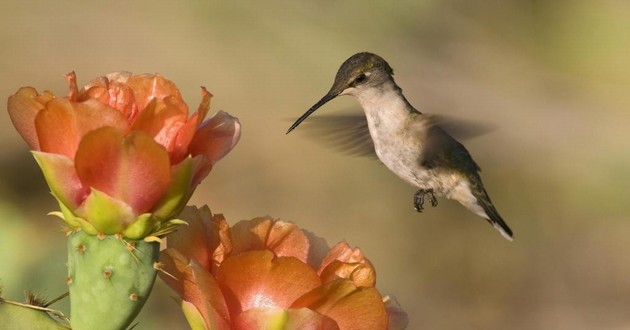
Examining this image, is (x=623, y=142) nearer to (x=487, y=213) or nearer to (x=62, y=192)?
(x=487, y=213)

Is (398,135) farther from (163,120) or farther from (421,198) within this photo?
(163,120)

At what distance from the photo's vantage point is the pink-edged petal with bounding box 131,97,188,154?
90 centimetres

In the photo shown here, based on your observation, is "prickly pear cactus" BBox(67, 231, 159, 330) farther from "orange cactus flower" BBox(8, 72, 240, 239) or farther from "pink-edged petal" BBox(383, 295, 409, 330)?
"pink-edged petal" BBox(383, 295, 409, 330)

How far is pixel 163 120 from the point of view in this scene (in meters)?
0.91

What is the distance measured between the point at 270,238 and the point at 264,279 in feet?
0.28

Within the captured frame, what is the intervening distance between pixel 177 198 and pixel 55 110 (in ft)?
0.39

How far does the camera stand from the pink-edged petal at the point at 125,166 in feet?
2.88

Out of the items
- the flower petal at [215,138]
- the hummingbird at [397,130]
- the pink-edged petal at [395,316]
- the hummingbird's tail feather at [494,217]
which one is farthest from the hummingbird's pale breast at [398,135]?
the flower petal at [215,138]

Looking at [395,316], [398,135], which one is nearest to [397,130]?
[398,135]

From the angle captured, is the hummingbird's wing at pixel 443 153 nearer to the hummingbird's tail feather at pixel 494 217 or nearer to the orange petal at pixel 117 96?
the hummingbird's tail feather at pixel 494 217

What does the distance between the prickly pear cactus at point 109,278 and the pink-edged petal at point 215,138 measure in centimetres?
9

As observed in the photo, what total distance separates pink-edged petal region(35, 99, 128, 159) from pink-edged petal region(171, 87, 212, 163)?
0.15 ft

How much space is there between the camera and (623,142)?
513cm

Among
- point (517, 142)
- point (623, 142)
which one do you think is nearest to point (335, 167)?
point (517, 142)
